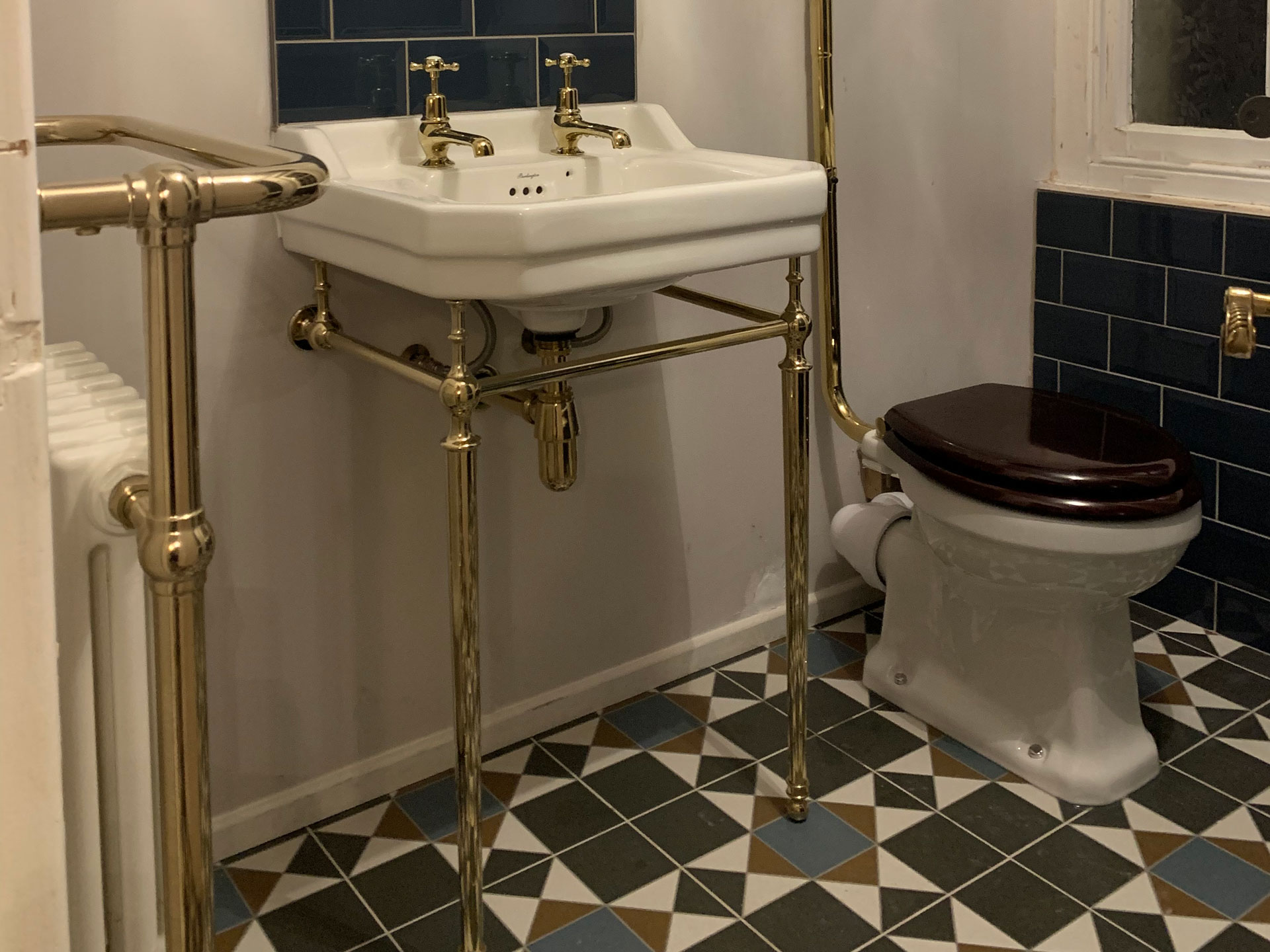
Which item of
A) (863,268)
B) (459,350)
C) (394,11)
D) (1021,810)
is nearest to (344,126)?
(394,11)

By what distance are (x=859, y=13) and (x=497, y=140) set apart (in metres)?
0.75

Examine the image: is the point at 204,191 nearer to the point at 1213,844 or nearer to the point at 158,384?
the point at 158,384

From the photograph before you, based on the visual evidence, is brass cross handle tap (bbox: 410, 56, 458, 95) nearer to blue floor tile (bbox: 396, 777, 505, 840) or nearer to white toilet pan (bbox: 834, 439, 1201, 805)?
white toilet pan (bbox: 834, 439, 1201, 805)

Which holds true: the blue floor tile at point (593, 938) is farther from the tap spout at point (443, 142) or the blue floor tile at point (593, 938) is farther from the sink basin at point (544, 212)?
the tap spout at point (443, 142)

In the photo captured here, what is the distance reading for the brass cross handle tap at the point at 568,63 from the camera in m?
1.72

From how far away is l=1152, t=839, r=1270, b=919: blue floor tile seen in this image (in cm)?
157

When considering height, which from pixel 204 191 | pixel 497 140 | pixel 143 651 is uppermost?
pixel 497 140

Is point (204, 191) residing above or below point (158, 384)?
above

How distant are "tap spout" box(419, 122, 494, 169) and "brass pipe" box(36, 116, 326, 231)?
654 millimetres

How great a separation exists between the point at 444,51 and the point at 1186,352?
138cm

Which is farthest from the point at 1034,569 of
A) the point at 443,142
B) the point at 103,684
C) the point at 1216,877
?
the point at 103,684

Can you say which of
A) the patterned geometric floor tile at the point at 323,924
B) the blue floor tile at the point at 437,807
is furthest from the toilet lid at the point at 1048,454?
the patterned geometric floor tile at the point at 323,924

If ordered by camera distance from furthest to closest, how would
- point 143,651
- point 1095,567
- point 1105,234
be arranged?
point 1105,234 → point 1095,567 → point 143,651

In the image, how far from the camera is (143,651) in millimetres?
920
